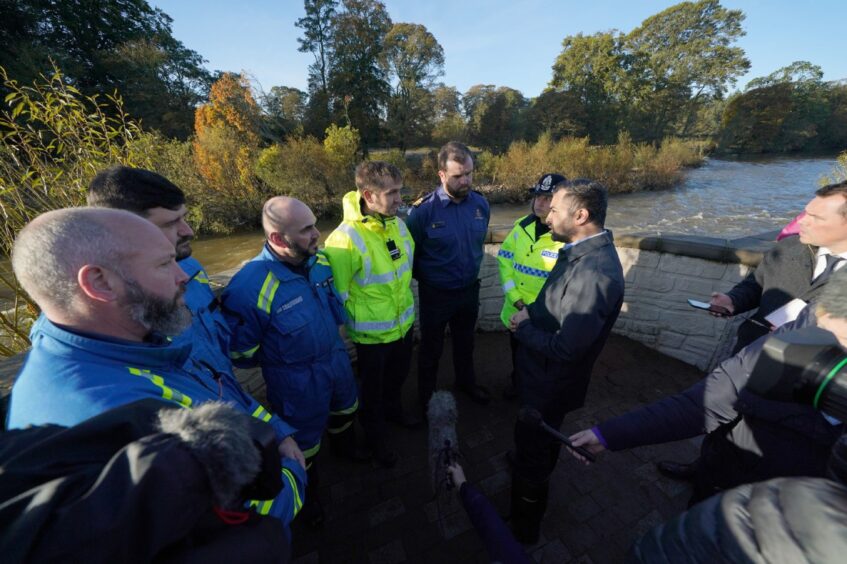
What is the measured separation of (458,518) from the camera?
6.69 feet

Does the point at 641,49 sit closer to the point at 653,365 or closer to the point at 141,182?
the point at 653,365

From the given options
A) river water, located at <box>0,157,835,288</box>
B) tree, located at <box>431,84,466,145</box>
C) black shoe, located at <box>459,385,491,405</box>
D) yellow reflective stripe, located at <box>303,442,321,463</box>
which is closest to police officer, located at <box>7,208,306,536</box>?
yellow reflective stripe, located at <box>303,442,321,463</box>

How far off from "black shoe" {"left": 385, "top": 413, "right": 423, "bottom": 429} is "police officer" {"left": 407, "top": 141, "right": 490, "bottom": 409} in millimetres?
237

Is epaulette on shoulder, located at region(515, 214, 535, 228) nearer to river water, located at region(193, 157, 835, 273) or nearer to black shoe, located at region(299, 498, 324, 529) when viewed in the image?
black shoe, located at region(299, 498, 324, 529)

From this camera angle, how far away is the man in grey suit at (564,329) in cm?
157

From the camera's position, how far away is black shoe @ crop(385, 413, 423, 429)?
9.20 feet

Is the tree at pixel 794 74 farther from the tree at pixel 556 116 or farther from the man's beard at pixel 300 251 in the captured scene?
the man's beard at pixel 300 251

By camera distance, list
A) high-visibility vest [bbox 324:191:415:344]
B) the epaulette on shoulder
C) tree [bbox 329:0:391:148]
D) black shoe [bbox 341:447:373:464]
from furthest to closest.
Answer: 1. tree [bbox 329:0:391:148]
2. the epaulette on shoulder
3. black shoe [bbox 341:447:373:464]
4. high-visibility vest [bbox 324:191:415:344]

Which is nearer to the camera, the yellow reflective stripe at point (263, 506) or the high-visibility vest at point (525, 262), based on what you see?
the yellow reflective stripe at point (263, 506)

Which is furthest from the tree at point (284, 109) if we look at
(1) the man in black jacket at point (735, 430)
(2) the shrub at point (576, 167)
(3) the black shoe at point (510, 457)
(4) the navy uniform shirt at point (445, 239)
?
(1) the man in black jacket at point (735, 430)

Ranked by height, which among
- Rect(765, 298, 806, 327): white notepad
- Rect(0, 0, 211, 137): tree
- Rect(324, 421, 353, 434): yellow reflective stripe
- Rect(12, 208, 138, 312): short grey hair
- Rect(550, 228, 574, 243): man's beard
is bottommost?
Rect(324, 421, 353, 434): yellow reflective stripe

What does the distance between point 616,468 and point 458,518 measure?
1.20 meters

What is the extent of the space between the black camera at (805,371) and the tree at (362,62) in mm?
28894

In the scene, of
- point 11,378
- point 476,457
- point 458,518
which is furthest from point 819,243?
point 11,378
